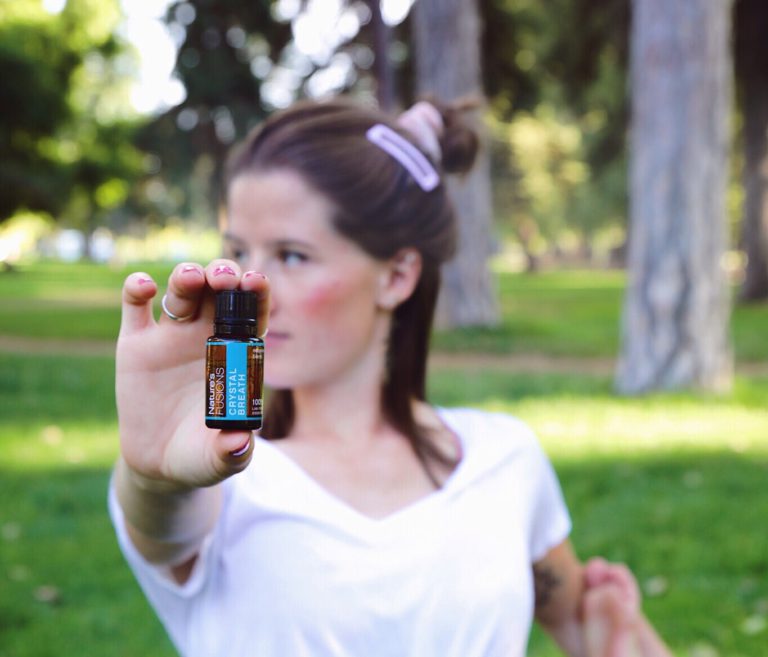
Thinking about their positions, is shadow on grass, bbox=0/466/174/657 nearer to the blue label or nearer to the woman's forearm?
the woman's forearm

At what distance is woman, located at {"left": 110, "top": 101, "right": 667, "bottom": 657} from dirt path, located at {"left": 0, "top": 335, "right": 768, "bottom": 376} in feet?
29.7

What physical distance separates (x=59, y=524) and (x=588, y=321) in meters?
13.7

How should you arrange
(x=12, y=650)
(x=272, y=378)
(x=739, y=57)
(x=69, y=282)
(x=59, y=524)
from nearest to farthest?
(x=272, y=378), (x=12, y=650), (x=59, y=524), (x=739, y=57), (x=69, y=282)

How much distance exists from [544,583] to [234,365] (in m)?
1.30

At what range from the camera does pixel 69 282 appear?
38.6 meters

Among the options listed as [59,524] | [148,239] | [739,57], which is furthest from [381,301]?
[148,239]

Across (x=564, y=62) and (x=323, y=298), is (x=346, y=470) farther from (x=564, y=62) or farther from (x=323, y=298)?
(x=564, y=62)

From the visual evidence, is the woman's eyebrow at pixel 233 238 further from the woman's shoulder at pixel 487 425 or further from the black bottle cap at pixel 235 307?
the black bottle cap at pixel 235 307

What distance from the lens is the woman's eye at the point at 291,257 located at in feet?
6.05

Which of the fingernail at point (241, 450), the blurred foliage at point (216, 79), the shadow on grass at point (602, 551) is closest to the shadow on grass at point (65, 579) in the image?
the shadow on grass at point (602, 551)

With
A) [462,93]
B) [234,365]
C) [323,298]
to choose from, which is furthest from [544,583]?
[462,93]

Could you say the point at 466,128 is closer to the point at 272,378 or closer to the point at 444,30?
the point at 272,378

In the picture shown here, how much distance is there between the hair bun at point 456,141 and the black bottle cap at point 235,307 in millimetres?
1334

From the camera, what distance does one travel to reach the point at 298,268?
6.05ft
